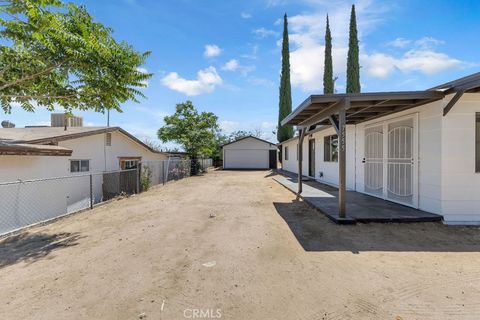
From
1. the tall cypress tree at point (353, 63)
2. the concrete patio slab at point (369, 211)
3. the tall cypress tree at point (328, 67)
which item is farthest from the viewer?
the tall cypress tree at point (328, 67)

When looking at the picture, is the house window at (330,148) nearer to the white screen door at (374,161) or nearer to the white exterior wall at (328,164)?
the white exterior wall at (328,164)

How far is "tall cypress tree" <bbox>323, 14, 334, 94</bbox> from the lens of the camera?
27875mm

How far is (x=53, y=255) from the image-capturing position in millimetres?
4039

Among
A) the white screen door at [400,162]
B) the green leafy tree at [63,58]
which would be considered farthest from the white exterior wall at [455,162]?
the green leafy tree at [63,58]

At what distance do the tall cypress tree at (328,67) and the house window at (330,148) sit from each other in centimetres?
1734

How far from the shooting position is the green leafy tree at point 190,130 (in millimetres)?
20141

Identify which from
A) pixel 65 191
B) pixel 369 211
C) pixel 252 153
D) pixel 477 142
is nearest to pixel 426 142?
pixel 477 142

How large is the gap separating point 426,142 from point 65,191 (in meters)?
10.1

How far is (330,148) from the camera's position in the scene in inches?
472

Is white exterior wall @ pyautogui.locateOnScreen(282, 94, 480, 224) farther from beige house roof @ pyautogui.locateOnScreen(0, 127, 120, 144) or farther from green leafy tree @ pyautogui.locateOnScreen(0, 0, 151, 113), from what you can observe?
beige house roof @ pyautogui.locateOnScreen(0, 127, 120, 144)

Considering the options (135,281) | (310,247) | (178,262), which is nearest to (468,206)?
(310,247)

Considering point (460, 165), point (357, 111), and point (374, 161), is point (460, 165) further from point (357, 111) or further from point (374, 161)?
point (374, 161)

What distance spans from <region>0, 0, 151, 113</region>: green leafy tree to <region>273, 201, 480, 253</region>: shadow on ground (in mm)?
5161

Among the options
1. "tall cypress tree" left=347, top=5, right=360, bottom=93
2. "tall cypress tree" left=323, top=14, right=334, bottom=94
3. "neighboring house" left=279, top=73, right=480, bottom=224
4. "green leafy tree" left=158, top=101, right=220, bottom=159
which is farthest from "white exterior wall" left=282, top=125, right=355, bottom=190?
"tall cypress tree" left=323, top=14, right=334, bottom=94
